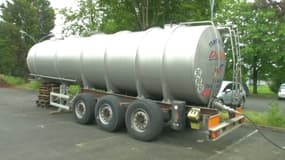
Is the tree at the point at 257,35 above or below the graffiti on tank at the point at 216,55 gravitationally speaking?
above

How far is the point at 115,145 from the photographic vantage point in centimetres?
807

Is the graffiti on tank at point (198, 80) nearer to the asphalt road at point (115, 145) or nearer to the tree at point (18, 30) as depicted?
the asphalt road at point (115, 145)

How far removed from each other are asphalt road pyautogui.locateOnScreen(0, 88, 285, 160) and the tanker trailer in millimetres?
434

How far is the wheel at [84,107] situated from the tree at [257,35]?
75.4ft

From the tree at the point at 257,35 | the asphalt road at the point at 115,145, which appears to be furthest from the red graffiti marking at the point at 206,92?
the tree at the point at 257,35

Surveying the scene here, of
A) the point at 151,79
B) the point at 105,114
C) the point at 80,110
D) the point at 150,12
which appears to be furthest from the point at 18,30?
the point at 151,79

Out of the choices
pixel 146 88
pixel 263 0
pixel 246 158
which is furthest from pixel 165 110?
pixel 263 0

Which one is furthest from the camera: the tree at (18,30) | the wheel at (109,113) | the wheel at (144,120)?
the tree at (18,30)

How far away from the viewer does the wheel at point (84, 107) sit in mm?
10328

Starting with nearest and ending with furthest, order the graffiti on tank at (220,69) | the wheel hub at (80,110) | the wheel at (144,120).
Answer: the wheel at (144,120) → the graffiti on tank at (220,69) → the wheel hub at (80,110)

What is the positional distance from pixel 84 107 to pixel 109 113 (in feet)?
4.16

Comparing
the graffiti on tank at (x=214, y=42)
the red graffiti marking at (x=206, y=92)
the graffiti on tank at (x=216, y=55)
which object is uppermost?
the graffiti on tank at (x=214, y=42)

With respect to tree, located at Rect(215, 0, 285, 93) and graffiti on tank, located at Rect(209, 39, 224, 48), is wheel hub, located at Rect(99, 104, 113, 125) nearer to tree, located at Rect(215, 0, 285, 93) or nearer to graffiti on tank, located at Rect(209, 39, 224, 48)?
graffiti on tank, located at Rect(209, 39, 224, 48)

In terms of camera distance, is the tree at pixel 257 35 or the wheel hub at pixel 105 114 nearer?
the wheel hub at pixel 105 114
